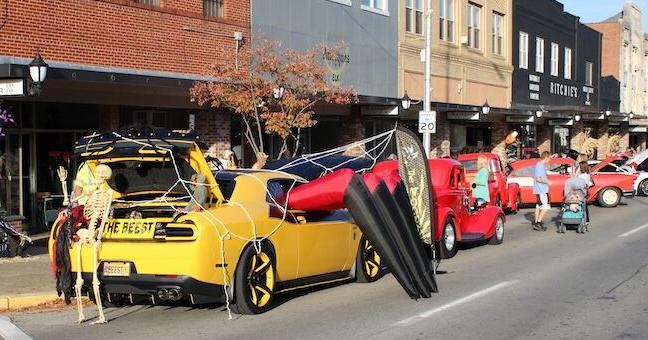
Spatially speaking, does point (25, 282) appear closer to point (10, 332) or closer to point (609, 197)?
point (10, 332)

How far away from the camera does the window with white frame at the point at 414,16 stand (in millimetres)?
29828

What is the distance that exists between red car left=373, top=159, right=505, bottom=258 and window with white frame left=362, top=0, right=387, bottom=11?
13.5 metres

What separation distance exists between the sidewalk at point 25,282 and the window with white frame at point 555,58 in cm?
3673

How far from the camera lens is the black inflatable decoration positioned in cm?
870

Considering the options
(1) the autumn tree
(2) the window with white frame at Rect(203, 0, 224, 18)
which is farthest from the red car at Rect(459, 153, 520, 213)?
(2) the window with white frame at Rect(203, 0, 224, 18)

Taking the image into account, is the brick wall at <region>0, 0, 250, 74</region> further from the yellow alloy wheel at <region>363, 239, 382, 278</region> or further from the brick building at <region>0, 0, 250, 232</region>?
the yellow alloy wheel at <region>363, 239, 382, 278</region>

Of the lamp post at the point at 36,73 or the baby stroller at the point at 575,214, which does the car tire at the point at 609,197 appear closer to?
the baby stroller at the point at 575,214

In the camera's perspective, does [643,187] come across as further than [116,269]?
Yes

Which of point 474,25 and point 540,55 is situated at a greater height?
point 474,25

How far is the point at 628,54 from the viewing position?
6034cm

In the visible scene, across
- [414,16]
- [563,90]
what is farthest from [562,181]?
[563,90]

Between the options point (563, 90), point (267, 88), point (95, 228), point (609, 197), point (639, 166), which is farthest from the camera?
point (563, 90)

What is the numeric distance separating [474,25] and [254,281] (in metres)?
29.9

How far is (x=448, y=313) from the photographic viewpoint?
8.62 meters
